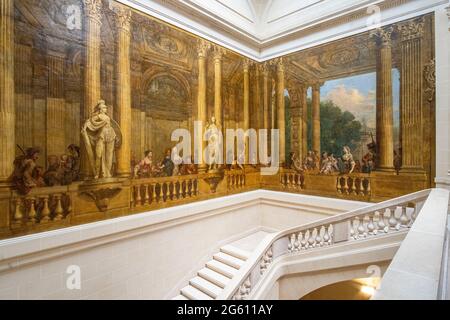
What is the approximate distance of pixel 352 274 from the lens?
189 inches

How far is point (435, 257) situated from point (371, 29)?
6664 millimetres

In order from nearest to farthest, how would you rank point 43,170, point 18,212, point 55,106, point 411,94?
point 18,212, point 43,170, point 55,106, point 411,94

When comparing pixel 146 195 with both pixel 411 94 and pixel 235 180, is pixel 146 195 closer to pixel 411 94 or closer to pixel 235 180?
pixel 235 180

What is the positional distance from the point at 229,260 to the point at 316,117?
5.21m

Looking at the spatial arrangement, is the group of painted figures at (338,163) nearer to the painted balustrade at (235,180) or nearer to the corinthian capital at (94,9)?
the painted balustrade at (235,180)

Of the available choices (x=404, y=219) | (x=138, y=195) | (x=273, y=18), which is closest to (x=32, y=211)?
(x=138, y=195)

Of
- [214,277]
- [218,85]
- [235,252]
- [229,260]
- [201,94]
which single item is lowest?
[214,277]

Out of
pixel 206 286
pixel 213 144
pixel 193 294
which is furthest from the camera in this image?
pixel 213 144

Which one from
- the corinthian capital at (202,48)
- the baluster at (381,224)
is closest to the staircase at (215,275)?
the baluster at (381,224)

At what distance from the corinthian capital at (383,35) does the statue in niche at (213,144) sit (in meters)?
5.06

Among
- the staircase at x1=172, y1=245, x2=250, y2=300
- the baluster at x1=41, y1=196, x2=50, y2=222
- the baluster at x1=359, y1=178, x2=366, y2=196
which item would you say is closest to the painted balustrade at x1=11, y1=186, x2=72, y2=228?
the baluster at x1=41, y1=196, x2=50, y2=222

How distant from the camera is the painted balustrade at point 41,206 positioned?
13.0 ft

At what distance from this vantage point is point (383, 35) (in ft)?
20.2
